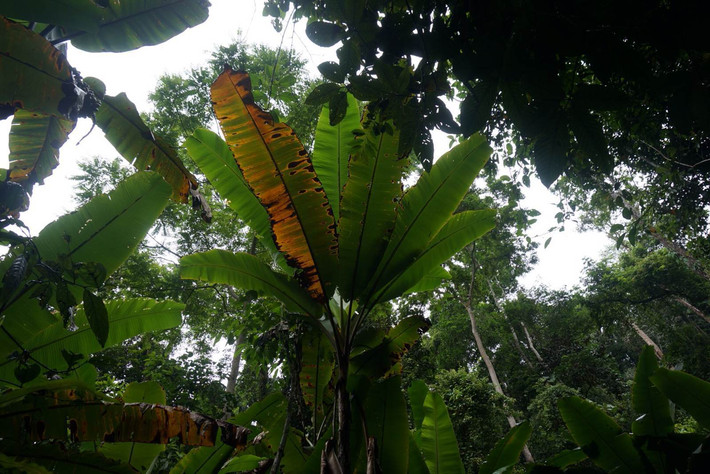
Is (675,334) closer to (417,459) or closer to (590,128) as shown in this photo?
(417,459)

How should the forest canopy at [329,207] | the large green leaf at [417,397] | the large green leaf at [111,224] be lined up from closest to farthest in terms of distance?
the forest canopy at [329,207] → the large green leaf at [111,224] → the large green leaf at [417,397]

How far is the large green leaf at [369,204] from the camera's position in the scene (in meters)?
1.85

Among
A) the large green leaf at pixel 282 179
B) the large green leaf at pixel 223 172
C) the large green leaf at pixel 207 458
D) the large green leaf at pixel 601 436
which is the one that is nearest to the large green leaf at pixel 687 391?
the large green leaf at pixel 601 436

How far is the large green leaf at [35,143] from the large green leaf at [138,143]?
0.15 m

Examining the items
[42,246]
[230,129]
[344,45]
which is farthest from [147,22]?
[42,246]

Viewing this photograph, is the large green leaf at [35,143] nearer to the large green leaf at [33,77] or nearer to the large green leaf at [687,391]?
the large green leaf at [33,77]

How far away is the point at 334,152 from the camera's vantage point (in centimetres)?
210

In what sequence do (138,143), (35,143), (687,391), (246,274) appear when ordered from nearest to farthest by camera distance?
(35,143), (138,143), (687,391), (246,274)

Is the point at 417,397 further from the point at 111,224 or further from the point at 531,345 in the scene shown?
the point at 531,345

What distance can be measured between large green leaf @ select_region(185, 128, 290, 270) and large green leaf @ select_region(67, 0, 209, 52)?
780mm

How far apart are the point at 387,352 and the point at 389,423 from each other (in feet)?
1.20

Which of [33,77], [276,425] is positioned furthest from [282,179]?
[276,425]

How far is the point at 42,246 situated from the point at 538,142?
6.51ft

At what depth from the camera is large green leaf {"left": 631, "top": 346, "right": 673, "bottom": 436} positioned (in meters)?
1.85
